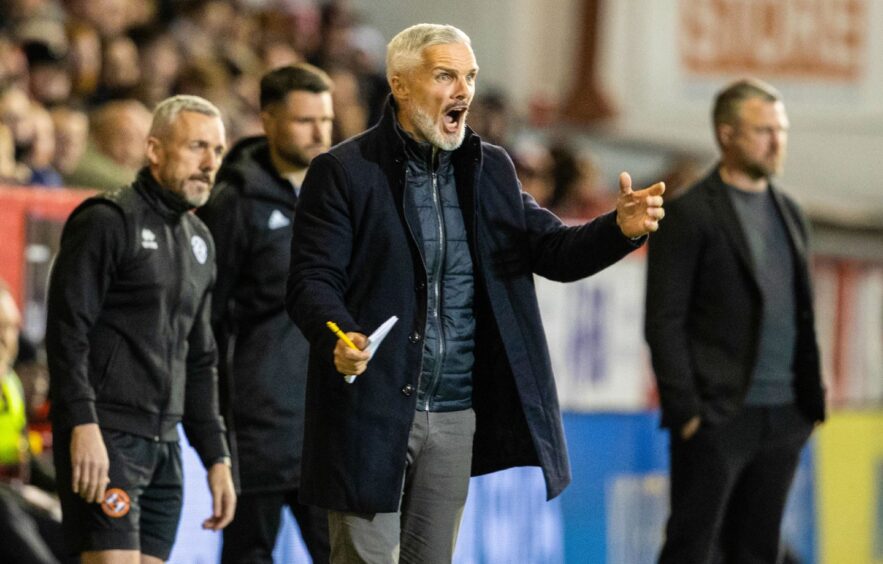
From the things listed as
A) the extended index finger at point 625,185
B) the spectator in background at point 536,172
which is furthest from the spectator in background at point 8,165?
the spectator in background at point 536,172

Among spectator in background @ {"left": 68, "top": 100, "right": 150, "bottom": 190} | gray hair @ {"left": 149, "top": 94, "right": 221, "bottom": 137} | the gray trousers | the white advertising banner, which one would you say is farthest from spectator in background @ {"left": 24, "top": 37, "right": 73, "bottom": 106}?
the gray trousers

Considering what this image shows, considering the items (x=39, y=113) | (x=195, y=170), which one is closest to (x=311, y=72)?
(x=195, y=170)

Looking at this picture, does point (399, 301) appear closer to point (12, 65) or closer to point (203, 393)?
point (203, 393)

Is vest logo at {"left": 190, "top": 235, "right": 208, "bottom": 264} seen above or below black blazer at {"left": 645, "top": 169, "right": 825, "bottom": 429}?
above

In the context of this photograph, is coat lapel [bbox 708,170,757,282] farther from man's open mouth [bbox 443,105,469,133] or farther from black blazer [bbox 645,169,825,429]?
man's open mouth [bbox 443,105,469,133]

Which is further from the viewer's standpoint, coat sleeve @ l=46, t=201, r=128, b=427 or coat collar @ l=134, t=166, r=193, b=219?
coat collar @ l=134, t=166, r=193, b=219

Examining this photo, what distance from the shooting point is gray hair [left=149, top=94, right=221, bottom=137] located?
5715 mm

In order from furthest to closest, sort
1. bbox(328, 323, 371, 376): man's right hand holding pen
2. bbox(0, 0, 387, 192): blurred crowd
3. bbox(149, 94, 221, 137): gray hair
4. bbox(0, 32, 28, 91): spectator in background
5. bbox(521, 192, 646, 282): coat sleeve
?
bbox(0, 32, 28, 91): spectator in background, bbox(0, 0, 387, 192): blurred crowd, bbox(149, 94, 221, 137): gray hair, bbox(521, 192, 646, 282): coat sleeve, bbox(328, 323, 371, 376): man's right hand holding pen

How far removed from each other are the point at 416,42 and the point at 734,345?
106 inches

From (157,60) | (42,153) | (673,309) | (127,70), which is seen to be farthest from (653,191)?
(157,60)

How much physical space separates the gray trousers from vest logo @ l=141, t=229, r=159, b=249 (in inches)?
45.0

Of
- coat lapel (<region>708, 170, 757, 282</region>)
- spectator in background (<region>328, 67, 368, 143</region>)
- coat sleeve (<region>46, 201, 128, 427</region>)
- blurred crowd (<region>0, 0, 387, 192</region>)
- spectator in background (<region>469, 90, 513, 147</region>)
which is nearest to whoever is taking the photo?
coat sleeve (<region>46, 201, 128, 427</region>)

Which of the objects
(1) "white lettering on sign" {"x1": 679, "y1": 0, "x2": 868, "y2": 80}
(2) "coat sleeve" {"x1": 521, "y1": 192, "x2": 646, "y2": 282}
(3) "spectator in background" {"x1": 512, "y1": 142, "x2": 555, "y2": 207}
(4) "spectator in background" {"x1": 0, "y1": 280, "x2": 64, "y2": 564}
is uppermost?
(1) "white lettering on sign" {"x1": 679, "y1": 0, "x2": 868, "y2": 80}

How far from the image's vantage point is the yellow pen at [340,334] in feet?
15.0
